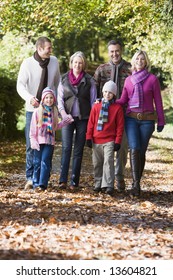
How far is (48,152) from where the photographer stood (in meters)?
9.12

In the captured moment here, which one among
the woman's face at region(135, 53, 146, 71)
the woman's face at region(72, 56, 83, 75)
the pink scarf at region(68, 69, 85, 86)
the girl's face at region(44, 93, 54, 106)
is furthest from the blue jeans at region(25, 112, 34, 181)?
the woman's face at region(135, 53, 146, 71)

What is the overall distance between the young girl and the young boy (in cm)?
39

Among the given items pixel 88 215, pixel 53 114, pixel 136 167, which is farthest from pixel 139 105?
pixel 88 215

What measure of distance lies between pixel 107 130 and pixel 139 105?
0.61 meters

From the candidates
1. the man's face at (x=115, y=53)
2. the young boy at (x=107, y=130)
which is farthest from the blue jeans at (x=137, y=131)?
the man's face at (x=115, y=53)

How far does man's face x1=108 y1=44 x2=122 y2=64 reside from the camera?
9.16 meters

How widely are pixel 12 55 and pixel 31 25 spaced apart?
19.0 feet

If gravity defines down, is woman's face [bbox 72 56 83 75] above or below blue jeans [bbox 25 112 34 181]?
above

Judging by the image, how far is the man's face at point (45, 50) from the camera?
30.0 feet

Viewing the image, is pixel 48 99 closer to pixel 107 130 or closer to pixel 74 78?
pixel 74 78

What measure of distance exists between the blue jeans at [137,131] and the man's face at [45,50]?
1.57 metres

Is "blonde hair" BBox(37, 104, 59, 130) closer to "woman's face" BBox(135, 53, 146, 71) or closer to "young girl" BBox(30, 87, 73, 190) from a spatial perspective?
"young girl" BBox(30, 87, 73, 190)

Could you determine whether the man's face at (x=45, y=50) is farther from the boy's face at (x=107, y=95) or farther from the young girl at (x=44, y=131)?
the boy's face at (x=107, y=95)
